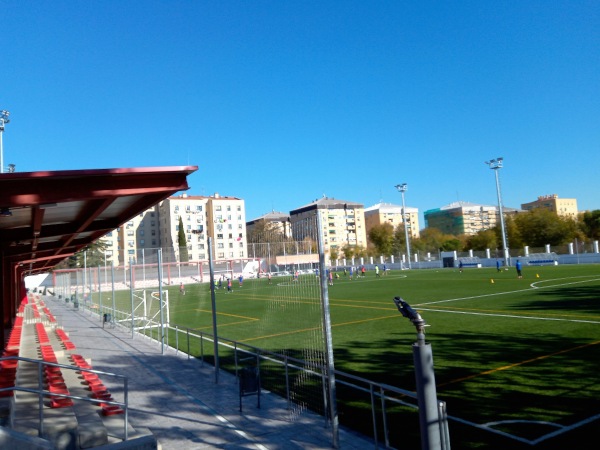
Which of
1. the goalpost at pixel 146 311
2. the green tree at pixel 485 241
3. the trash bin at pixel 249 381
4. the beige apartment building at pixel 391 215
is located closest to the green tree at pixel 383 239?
the green tree at pixel 485 241

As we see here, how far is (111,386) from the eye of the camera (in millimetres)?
10961

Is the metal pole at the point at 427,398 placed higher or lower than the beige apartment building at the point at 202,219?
lower

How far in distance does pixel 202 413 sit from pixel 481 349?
7918 millimetres

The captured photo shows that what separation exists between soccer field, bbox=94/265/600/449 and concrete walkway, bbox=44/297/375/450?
1026 mm

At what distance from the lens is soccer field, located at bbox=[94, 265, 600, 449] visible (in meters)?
7.21

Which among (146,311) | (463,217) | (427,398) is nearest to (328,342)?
(427,398)

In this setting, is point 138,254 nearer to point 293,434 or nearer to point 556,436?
point 293,434

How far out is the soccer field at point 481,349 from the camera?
7211mm

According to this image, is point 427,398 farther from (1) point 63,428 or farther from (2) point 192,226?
(2) point 192,226

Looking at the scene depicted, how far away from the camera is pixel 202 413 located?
846cm

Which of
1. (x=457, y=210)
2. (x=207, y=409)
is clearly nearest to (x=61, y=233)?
(x=207, y=409)

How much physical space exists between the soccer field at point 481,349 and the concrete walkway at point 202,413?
1.03 meters

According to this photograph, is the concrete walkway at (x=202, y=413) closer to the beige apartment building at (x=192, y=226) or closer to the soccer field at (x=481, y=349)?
the soccer field at (x=481, y=349)

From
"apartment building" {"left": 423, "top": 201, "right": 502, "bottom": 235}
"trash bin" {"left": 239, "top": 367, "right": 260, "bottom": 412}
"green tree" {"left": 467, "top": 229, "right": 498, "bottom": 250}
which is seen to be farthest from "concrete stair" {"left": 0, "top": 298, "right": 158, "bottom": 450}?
"apartment building" {"left": 423, "top": 201, "right": 502, "bottom": 235}
